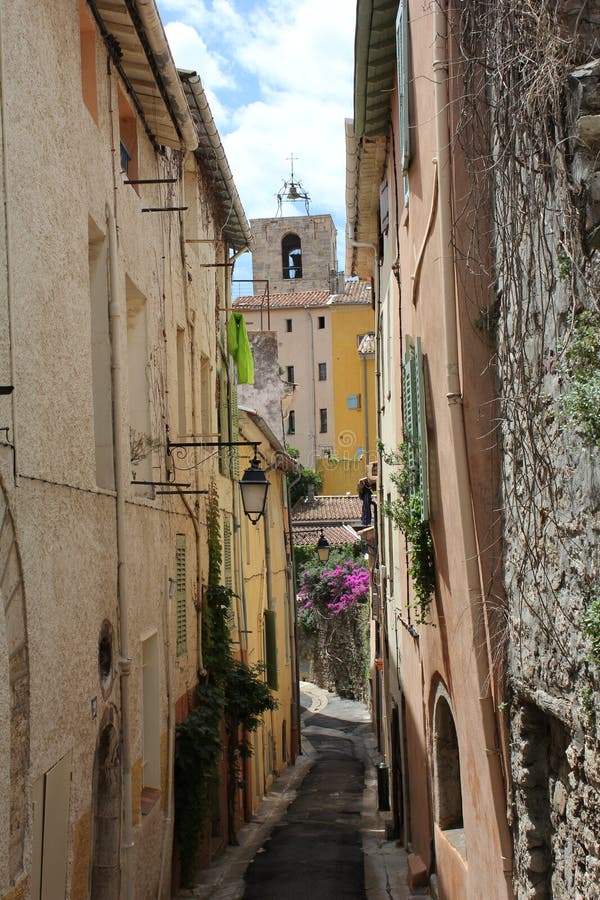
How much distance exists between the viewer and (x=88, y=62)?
30.8 feet

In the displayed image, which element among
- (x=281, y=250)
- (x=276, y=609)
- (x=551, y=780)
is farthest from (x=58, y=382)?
(x=281, y=250)

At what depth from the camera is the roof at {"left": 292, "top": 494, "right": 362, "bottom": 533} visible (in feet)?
142

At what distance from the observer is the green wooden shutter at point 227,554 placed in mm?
17906

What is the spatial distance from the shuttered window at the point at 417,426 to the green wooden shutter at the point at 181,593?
13.7 ft

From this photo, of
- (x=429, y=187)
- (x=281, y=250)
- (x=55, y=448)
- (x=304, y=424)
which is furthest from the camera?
(x=281, y=250)

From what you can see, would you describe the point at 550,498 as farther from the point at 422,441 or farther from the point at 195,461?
the point at 195,461

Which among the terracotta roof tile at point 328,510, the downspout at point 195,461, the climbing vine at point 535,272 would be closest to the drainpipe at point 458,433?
the climbing vine at point 535,272

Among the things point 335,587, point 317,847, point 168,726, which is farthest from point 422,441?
point 335,587

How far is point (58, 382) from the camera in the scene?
7.57 m

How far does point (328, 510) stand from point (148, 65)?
3476 centimetres

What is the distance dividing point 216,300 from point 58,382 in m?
11.1

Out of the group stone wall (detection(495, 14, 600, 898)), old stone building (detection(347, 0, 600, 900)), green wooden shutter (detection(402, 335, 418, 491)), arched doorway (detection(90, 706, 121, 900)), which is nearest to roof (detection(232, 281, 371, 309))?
old stone building (detection(347, 0, 600, 900))

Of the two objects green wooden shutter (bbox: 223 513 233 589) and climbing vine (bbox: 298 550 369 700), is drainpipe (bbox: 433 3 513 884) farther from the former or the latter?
climbing vine (bbox: 298 550 369 700)

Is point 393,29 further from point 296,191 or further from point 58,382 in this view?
point 296,191
